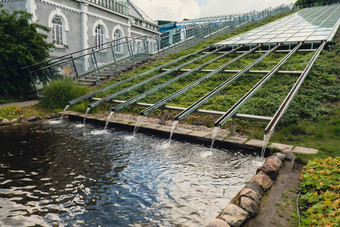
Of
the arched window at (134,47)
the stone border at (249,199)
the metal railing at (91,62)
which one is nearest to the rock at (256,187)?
the stone border at (249,199)

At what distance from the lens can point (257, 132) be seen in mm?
6781

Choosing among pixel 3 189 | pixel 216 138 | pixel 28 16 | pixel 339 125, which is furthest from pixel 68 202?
pixel 28 16

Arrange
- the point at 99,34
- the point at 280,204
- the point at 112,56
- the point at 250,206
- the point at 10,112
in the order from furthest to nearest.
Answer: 1. the point at 99,34
2. the point at 112,56
3. the point at 10,112
4. the point at 280,204
5. the point at 250,206

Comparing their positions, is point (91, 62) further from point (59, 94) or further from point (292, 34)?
point (292, 34)

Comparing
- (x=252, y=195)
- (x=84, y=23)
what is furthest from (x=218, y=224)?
(x=84, y=23)

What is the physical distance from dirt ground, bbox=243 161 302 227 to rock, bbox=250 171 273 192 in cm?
6

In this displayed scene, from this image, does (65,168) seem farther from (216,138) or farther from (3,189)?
(216,138)

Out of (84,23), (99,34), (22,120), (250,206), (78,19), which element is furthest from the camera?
(99,34)

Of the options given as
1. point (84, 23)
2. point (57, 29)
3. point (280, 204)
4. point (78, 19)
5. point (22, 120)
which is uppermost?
point (78, 19)

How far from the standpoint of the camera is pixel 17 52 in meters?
11.1

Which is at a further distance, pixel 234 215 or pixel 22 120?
pixel 22 120

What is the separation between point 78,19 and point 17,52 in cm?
1004

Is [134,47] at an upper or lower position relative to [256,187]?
upper

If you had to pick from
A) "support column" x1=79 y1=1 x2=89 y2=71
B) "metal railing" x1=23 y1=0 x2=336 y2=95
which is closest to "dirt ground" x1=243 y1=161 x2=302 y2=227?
"metal railing" x1=23 y1=0 x2=336 y2=95
